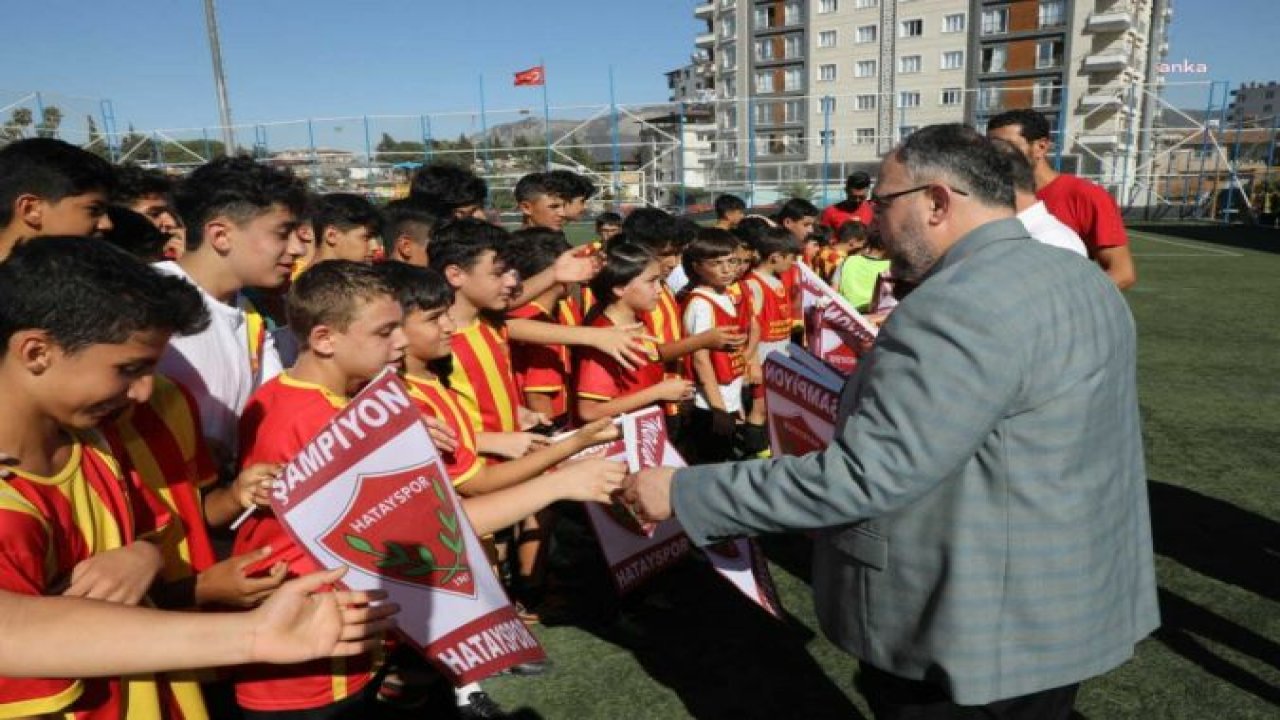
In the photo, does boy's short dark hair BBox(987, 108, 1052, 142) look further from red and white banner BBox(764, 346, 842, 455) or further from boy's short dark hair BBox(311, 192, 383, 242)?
boy's short dark hair BBox(311, 192, 383, 242)

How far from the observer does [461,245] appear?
3656 millimetres

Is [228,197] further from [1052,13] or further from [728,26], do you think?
[728,26]

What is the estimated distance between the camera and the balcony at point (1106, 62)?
48344mm

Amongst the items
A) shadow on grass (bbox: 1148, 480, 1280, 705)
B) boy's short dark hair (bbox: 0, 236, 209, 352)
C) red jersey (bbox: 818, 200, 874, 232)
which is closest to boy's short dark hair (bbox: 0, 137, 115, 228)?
boy's short dark hair (bbox: 0, 236, 209, 352)

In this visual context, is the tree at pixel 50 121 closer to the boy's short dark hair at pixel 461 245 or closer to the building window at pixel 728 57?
the boy's short dark hair at pixel 461 245

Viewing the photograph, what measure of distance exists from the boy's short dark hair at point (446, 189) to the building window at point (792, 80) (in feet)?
205

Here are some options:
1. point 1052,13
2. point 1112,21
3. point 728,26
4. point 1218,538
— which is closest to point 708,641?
point 1218,538

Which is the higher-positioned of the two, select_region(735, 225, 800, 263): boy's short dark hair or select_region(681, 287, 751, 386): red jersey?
select_region(735, 225, 800, 263): boy's short dark hair

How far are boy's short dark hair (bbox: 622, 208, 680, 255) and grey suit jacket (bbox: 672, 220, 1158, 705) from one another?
12.4ft

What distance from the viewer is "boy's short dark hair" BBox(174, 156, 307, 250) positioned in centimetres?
306

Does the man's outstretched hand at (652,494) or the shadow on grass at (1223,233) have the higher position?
the man's outstretched hand at (652,494)

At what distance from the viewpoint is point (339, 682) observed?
93.4 inches

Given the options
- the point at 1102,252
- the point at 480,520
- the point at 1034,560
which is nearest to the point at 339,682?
the point at 480,520

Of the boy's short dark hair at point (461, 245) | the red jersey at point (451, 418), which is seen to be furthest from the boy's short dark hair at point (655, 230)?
the red jersey at point (451, 418)
